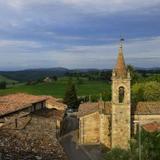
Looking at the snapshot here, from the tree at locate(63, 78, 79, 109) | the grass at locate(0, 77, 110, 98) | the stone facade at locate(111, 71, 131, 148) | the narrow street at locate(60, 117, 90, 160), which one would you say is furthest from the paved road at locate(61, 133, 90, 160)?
the grass at locate(0, 77, 110, 98)

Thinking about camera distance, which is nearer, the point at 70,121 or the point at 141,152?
the point at 141,152

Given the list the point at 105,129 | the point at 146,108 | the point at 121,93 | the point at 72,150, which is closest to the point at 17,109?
the point at 72,150

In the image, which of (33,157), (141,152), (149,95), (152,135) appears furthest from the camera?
(149,95)

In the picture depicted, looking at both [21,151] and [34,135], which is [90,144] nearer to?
Result: [34,135]

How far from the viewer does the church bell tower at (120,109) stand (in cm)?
5447

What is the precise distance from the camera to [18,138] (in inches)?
896

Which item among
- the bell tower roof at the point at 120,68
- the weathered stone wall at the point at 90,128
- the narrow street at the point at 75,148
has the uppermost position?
the bell tower roof at the point at 120,68

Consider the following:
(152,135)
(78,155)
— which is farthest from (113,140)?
(152,135)

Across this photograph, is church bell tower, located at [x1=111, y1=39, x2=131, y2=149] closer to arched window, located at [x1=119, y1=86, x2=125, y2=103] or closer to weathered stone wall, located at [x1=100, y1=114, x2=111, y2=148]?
arched window, located at [x1=119, y1=86, x2=125, y2=103]

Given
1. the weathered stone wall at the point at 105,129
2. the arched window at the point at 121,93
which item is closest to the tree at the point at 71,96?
the weathered stone wall at the point at 105,129

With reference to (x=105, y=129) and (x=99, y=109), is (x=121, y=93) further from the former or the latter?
(x=105, y=129)

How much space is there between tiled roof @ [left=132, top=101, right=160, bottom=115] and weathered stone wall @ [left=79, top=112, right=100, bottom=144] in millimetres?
4931

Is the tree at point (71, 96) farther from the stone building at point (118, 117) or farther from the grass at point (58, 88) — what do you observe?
the stone building at point (118, 117)

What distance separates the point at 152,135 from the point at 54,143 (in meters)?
18.9
